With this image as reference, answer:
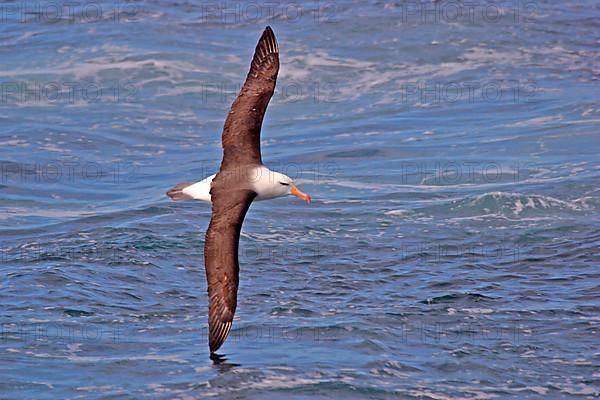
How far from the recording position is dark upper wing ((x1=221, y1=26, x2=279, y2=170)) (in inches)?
561

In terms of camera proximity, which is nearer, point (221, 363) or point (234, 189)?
point (221, 363)

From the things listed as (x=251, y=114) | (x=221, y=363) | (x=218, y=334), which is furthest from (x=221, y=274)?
(x=251, y=114)

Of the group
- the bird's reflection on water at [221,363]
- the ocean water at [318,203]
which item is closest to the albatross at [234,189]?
the bird's reflection on water at [221,363]

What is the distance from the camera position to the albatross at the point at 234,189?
40.5 feet

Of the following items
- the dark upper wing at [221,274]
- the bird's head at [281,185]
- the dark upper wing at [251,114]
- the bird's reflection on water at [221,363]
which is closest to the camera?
the dark upper wing at [221,274]

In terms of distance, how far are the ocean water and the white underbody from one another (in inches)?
60.1

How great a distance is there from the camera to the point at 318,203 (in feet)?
62.8

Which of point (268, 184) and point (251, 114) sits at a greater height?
point (251, 114)

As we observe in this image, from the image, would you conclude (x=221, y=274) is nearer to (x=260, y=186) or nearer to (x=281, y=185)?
(x=260, y=186)

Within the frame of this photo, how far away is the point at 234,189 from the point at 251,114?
117cm

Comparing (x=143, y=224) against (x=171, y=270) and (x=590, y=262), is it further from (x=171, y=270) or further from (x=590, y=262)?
(x=590, y=262)

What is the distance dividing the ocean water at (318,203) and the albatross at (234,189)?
3.24 ft

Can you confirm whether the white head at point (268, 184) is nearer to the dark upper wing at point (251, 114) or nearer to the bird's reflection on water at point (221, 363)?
the dark upper wing at point (251, 114)

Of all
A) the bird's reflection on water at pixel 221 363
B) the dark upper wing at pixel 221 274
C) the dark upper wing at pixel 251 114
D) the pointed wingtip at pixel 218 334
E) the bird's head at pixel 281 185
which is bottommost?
the bird's reflection on water at pixel 221 363
